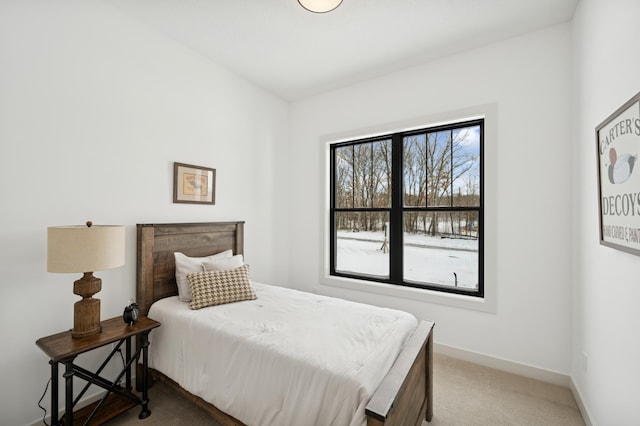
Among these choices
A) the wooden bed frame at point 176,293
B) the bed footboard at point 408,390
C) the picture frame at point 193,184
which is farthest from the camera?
the picture frame at point 193,184

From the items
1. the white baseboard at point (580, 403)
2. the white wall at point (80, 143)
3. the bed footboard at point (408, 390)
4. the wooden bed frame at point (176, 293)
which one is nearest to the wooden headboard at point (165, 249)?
the wooden bed frame at point (176, 293)

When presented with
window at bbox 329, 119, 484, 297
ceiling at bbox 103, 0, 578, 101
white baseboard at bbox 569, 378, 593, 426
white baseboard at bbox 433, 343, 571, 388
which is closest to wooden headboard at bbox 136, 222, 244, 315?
window at bbox 329, 119, 484, 297

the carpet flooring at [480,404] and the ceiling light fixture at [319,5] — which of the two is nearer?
the carpet flooring at [480,404]

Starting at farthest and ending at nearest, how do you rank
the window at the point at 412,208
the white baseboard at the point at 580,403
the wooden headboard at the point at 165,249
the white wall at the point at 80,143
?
the window at the point at 412,208
the wooden headboard at the point at 165,249
the white baseboard at the point at 580,403
the white wall at the point at 80,143

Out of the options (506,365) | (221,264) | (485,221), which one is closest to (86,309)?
(221,264)

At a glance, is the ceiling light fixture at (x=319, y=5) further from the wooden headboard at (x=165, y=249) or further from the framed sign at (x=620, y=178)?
the wooden headboard at (x=165, y=249)

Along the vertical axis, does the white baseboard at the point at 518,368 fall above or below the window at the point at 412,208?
below

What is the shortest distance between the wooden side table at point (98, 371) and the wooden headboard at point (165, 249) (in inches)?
13.3

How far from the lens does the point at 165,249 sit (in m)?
2.46

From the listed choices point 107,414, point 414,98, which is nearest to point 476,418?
point 107,414

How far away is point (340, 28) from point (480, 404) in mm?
3189

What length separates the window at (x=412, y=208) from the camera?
2.84 m

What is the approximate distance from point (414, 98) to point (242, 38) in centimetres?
182

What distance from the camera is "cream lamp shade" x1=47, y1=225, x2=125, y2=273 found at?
1605 millimetres
